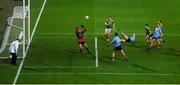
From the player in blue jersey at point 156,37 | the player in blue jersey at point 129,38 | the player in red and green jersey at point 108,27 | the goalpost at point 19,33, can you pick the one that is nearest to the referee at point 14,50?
the goalpost at point 19,33

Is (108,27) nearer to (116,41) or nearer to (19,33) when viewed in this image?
(116,41)

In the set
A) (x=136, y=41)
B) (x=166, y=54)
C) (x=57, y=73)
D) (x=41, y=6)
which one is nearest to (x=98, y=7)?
(x=41, y=6)

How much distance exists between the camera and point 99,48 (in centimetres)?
3372

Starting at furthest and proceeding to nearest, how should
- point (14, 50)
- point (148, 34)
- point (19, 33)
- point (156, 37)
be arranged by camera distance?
point (19, 33) < point (148, 34) < point (156, 37) < point (14, 50)

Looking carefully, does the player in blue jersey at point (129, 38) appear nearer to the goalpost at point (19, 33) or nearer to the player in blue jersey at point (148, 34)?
the player in blue jersey at point (148, 34)

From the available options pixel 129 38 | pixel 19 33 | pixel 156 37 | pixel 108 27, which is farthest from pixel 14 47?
pixel 156 37

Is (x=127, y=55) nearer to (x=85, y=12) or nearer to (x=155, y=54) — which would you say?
(x=155, y=54)

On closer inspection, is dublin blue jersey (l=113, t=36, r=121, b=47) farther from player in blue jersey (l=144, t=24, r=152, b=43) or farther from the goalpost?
the goalpost

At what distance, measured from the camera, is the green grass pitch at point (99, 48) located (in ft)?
95.9

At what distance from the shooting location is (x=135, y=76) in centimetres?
2923

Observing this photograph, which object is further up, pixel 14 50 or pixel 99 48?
pixel 14 50

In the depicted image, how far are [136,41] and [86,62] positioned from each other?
15.9 ft

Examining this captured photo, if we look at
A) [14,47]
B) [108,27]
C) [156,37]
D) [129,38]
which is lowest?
[14,47]

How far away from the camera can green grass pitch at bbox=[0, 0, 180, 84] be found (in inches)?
1150
